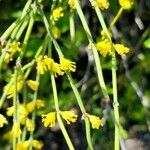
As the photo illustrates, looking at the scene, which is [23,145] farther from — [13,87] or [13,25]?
[13,25]

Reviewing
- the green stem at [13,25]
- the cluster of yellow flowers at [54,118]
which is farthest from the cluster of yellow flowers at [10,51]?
the cluster of yellow flowers at [54,118]

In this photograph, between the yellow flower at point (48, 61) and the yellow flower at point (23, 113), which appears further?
the yellow flower at point (23, 113)

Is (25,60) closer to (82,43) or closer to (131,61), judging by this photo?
(82,43)

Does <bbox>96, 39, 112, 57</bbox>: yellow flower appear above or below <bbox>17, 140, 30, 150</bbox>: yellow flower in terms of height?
above

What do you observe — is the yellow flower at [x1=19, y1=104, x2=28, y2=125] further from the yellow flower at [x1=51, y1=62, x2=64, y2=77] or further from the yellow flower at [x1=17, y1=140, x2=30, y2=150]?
the yellow flower at [x1=51, y1=62, x2=64, y2=77]

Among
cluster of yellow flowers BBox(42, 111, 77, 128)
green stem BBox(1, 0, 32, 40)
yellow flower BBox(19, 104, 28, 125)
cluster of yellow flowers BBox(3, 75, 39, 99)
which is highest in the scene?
green stem BBox(1, 0, 32, 40)

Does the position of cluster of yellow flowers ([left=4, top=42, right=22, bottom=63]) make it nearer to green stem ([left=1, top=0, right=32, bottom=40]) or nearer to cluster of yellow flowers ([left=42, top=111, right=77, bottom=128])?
green stem ([left=1, top=0, right=32, bottom=40])

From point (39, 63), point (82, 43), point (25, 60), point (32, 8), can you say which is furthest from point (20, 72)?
point (82, 43)

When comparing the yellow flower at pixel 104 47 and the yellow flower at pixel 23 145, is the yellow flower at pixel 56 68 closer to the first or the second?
the yellow flower at pixel 104 47

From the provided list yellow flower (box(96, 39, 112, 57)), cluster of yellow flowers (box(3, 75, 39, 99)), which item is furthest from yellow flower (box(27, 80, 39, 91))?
yellow flower (box(96, 39, 112, 57))

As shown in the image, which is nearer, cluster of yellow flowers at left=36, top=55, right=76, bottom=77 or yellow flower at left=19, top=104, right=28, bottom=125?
cluster of yellow flowers at left=36, top=55, right=76, bottom=77

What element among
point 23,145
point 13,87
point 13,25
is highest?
point 13,25

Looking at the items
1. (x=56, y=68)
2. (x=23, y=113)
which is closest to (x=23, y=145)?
(x=23, y=113)
